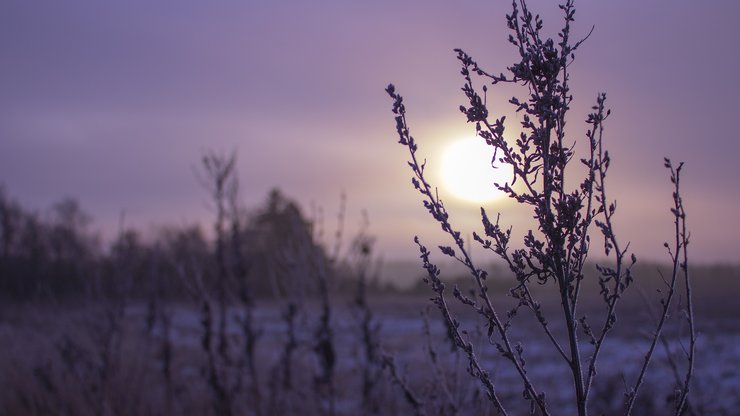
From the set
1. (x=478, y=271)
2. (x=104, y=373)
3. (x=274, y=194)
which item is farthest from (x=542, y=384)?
(x=274, y=194)

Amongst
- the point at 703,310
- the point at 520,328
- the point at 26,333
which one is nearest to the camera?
the point at 26,333

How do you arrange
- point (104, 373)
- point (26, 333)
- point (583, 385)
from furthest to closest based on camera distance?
point (26, 333) < point (104, 373) < point (583, 385)

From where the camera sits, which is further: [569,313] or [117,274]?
[117,274]

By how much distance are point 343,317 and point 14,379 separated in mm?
5215

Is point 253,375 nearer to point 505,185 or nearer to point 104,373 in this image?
point 104,373

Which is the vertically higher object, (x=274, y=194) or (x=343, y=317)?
(x=274, y=194)

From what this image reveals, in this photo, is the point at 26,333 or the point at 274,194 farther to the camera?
the point at 274,194

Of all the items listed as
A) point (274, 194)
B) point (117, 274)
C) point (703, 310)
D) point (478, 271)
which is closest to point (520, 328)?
point (703, 310)

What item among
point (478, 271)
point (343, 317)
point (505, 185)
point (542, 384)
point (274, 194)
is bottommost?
point (542, 384)

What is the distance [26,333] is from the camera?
1112 cm

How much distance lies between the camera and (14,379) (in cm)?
877

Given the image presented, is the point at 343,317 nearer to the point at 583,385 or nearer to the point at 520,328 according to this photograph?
the point at 583,385

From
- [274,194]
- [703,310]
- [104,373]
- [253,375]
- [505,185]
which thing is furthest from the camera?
[274,194]

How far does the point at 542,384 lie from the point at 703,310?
18509 mm
